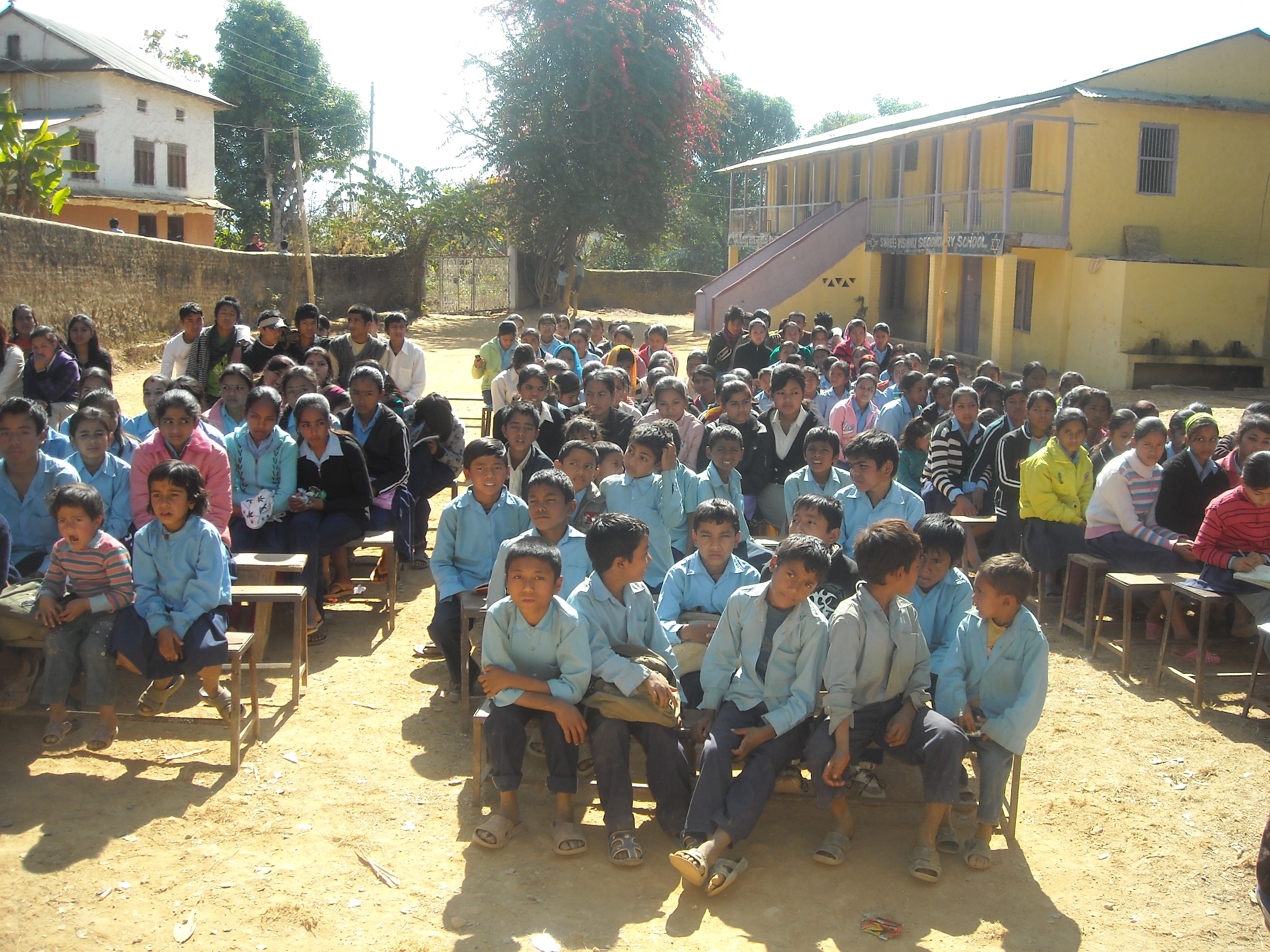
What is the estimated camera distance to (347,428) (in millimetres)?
7016

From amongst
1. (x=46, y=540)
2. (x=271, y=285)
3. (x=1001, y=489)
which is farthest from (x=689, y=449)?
(x=271, y=285)

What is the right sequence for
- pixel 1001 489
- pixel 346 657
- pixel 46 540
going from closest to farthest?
pixel 46 540 → pixel 346 657 → pixel 1001 489

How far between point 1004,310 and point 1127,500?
13.6m

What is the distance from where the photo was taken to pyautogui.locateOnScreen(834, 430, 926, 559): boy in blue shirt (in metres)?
5.58

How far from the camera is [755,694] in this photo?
4.15 m

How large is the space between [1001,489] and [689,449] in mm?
2147

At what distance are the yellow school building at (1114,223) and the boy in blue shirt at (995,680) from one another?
14463 mm

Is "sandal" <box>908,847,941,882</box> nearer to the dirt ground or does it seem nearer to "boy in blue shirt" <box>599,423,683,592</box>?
the dirt ground

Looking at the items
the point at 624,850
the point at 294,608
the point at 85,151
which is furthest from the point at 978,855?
the point at 85,151

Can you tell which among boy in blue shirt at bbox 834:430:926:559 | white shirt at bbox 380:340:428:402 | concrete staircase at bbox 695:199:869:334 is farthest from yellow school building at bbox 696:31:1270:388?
boy in blue shirt at bbox 834:430:926:559

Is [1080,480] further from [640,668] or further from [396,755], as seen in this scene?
[396,755]

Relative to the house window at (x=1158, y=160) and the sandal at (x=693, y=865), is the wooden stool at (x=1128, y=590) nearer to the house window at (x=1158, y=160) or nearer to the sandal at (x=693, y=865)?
the sandal at (x=693, y=865)

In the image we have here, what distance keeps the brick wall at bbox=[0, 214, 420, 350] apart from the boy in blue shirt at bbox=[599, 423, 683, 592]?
1108 cm

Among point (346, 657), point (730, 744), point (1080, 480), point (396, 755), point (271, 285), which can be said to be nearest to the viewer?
point (730, 744)
